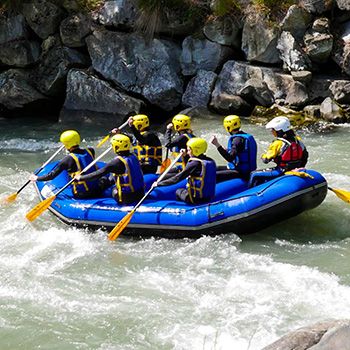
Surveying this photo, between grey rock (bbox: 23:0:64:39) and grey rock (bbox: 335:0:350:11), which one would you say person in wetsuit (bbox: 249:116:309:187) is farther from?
grey rock (bbox: 23:0:64:39)

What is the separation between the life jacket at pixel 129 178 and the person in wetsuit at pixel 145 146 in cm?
95

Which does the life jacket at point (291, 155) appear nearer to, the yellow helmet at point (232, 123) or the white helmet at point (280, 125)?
the white helmet at point (280, 125)

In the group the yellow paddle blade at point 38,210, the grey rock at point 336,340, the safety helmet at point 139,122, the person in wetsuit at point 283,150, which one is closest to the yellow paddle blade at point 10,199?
the yellow paddle blade at point 38,210

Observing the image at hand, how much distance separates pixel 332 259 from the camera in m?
6.53

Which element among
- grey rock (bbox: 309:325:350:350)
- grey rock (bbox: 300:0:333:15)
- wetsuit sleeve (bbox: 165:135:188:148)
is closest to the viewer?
grey rock (bbox: 309:325:350:350)

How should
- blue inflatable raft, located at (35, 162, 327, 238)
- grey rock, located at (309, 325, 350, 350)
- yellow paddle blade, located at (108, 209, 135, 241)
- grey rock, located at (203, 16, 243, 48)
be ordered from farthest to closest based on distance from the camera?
grey rock, located at (203, 16, 243, 48)
yellow paddle blade, located at (108, 209, 135, 241)
blue inflatable raft, located at (35, 162, 327, 238)
grey rock, located at (309, 325, 350, 350)

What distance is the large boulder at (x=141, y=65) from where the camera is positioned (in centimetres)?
1338

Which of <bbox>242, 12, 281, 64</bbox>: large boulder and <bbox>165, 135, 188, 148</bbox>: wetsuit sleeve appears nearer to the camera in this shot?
<bbox>165, 135, 188, 148</bbox>: wetsuit sleeve

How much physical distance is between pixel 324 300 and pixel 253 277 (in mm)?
840

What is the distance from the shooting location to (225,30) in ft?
43.2

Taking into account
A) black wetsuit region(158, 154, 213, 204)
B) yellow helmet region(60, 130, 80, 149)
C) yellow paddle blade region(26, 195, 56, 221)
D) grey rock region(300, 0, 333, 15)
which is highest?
grey rock region(300, 0, 333, 15)

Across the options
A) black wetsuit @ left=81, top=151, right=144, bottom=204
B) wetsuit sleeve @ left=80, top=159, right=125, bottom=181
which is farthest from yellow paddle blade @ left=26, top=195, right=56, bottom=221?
wetsuit sleeve @ left=80, top=159, right=125, bottom=181

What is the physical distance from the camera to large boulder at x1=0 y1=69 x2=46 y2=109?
14.2 metres

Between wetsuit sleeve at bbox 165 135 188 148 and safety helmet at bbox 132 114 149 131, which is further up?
safety helmet at bbox 132 114 149 131
